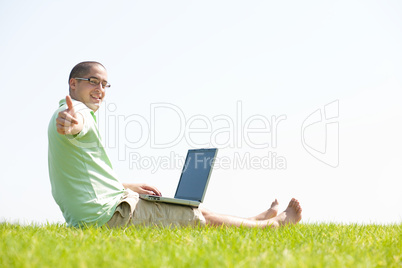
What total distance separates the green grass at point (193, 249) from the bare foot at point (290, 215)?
2.50 ft

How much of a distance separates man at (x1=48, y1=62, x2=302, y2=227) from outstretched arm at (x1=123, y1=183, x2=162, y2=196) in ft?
1.63

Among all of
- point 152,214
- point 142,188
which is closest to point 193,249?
point 152,214

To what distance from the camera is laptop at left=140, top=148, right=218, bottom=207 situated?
4.74m

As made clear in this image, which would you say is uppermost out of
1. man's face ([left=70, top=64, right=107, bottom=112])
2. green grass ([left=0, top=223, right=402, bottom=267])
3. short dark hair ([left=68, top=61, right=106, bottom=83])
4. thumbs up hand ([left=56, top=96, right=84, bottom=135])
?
short dark hair ([left=68, top=61, right=106, bottom=83])

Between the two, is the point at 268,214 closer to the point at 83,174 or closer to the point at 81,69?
the point at 83,174

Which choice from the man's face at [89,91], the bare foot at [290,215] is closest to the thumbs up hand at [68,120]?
the man's face at [89,91]

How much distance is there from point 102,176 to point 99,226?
54 centimetres

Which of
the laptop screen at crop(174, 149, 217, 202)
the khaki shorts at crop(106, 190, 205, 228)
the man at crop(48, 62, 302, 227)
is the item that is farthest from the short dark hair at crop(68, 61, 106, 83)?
the laptop screen at crop(174, 149, 217, 202)

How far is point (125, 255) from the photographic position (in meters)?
3.12

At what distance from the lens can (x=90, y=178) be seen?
174 inches

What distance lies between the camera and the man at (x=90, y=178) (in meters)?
4.30

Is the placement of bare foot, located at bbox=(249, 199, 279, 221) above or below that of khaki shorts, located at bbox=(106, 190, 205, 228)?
below

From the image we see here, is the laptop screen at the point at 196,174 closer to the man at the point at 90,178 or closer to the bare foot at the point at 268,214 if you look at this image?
the man at the point at 90,178

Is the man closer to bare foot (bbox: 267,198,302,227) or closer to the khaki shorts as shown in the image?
the khaki shorts
